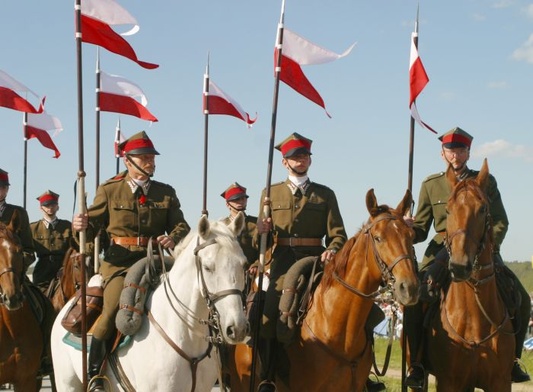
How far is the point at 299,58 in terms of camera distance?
1041cm

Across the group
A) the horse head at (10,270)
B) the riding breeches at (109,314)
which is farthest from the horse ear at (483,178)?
the horse head at (10,270)

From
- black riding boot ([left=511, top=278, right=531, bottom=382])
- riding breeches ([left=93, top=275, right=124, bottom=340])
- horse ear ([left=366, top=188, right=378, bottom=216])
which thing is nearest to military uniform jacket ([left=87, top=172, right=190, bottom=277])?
riding breeches ([left=93, top=275, right=124, bottom=340])

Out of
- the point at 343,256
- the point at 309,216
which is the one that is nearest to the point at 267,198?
the point at 309,216

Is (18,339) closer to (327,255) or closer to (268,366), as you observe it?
(268,366)

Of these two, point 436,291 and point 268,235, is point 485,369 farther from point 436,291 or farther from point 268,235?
point 268,235

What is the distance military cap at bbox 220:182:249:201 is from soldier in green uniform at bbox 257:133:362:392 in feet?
19.0

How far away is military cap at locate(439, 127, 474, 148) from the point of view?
31.8 feet

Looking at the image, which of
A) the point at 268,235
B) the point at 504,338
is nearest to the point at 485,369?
the point at 504,338

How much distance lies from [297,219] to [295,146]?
86 centimetres

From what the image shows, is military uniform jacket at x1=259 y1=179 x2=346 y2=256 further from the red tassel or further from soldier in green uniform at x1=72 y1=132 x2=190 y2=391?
the red tassel

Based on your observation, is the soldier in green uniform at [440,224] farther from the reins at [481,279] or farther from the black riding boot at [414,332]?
the reins at [481,279]

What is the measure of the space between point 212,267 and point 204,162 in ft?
19.9

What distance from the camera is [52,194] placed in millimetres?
15633

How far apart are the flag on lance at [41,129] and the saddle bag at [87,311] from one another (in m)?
7.42
